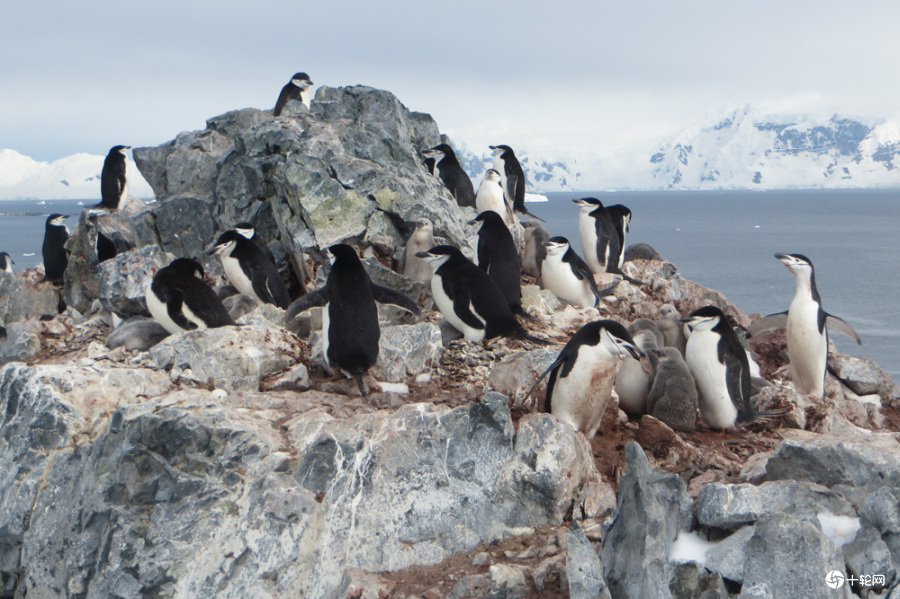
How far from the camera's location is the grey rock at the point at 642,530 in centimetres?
397

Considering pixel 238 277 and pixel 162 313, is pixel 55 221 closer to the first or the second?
pixel 238 277

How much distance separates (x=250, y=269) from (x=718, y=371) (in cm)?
498

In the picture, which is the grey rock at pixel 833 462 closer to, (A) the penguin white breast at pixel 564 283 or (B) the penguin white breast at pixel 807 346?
(B) the penguin white breast at pixel 807 346

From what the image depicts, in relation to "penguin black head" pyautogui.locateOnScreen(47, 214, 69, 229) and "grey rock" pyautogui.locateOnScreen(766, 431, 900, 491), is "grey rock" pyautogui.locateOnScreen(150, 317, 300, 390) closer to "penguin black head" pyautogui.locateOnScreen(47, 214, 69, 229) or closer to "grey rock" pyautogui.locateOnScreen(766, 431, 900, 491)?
"grey rock" pyautogui.locateOnScreen(766, 431, 900, 491)

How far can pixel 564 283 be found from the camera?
907cm

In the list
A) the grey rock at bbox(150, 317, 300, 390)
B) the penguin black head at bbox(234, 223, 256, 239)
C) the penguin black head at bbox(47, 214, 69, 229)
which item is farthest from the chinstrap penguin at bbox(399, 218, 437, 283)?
the penguin black head at bbox(47, 214, 69, 229)

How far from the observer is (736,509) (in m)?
4.24

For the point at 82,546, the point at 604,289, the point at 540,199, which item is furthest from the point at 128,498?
the point at 540,199

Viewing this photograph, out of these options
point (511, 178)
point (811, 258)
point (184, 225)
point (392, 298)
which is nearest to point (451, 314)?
point (392, 298)

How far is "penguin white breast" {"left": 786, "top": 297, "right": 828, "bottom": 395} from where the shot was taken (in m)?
7.80

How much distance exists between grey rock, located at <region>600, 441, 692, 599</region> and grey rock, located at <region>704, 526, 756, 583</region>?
22 cm

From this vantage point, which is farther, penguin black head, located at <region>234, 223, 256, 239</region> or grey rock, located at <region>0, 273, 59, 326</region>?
grey rock, located at <region>0, 273, 59, 326</region>

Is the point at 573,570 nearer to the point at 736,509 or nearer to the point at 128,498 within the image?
the point at 736,509

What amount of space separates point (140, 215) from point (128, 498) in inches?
271
